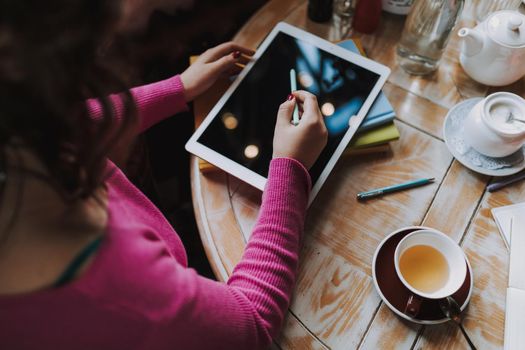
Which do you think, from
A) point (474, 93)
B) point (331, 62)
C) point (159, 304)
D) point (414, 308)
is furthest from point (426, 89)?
point (159, 304)

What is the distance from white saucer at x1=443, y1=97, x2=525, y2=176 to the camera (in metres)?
0.72

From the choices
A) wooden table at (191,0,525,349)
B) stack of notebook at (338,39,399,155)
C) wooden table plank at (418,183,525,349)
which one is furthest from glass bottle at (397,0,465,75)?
wooden table plank at (418,183,525,349)

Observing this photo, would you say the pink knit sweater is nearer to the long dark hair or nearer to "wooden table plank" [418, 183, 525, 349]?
the long dark hair

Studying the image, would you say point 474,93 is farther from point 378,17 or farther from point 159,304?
point 159,304

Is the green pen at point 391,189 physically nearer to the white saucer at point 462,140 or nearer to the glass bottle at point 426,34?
the white saucer at point 462,140

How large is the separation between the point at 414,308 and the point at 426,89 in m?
0.41

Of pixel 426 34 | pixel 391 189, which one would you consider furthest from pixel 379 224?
pixel 426 34

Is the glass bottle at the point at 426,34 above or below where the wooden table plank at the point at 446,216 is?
above

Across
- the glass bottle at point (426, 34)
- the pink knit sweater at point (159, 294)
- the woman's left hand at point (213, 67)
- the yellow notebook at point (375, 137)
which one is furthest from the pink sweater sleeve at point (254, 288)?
the glass bottle at point (426, 34)

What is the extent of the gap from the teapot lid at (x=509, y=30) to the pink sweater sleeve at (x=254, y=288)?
0.39 meters

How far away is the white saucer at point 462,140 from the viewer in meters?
0.72

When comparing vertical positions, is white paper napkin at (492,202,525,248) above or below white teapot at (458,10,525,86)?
below

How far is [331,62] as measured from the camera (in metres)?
0.80

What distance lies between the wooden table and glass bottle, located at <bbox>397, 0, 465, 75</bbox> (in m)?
0.03
